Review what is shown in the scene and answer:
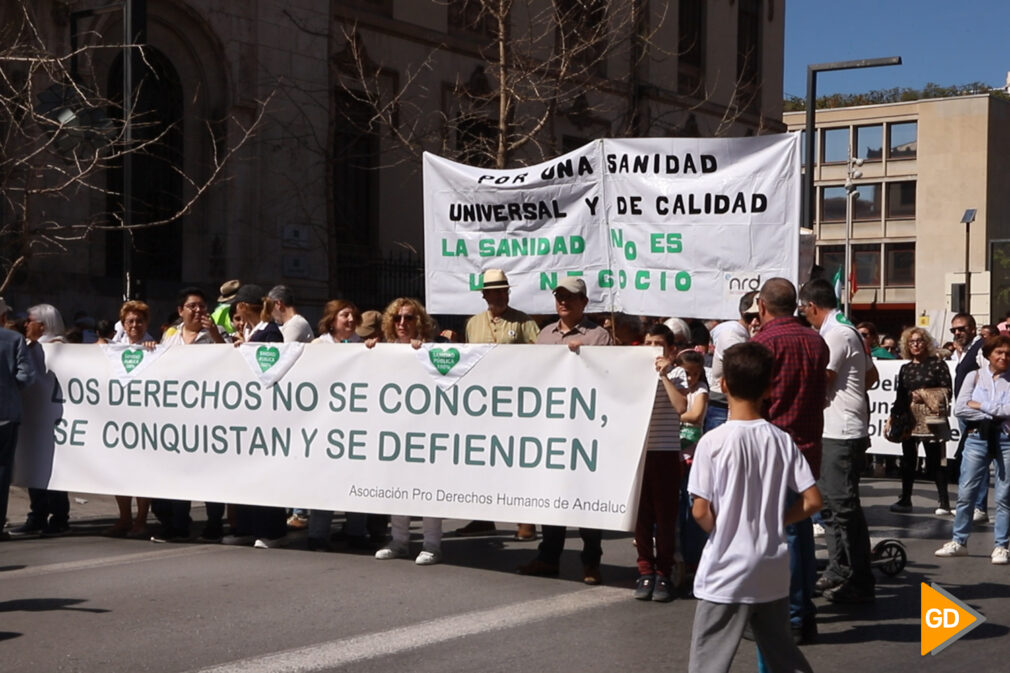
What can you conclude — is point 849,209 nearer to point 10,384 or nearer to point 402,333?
point 402,333

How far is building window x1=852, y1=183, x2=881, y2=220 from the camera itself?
69500mm

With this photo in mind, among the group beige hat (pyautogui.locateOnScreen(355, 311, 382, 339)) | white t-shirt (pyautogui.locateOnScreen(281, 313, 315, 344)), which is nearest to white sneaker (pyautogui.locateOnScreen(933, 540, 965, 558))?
beige hat (pyautogui.locateOnScreen(355, 311, 382, 339))

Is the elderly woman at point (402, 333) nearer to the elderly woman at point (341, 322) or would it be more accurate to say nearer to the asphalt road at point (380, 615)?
the asphalt road at point (380, 615)

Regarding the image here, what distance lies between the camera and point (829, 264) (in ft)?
232

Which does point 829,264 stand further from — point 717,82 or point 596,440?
point 596,440

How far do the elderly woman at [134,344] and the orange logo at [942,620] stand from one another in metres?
5.99

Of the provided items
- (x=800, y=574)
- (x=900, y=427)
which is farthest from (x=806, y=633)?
(x=900, y=427)

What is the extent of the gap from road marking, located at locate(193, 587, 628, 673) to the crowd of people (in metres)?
0.50

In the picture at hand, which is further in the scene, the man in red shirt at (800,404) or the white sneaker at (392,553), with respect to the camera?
the white sneaker at (392,553)

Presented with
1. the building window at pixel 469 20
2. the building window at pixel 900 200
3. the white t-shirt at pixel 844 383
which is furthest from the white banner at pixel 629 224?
the building window at pixel 900 200

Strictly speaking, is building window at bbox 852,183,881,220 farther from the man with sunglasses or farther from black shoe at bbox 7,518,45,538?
black shoe at bbox 7,518,45,538

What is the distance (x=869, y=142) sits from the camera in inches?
2756

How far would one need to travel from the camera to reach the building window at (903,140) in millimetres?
68938

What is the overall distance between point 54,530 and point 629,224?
5.38 meters
